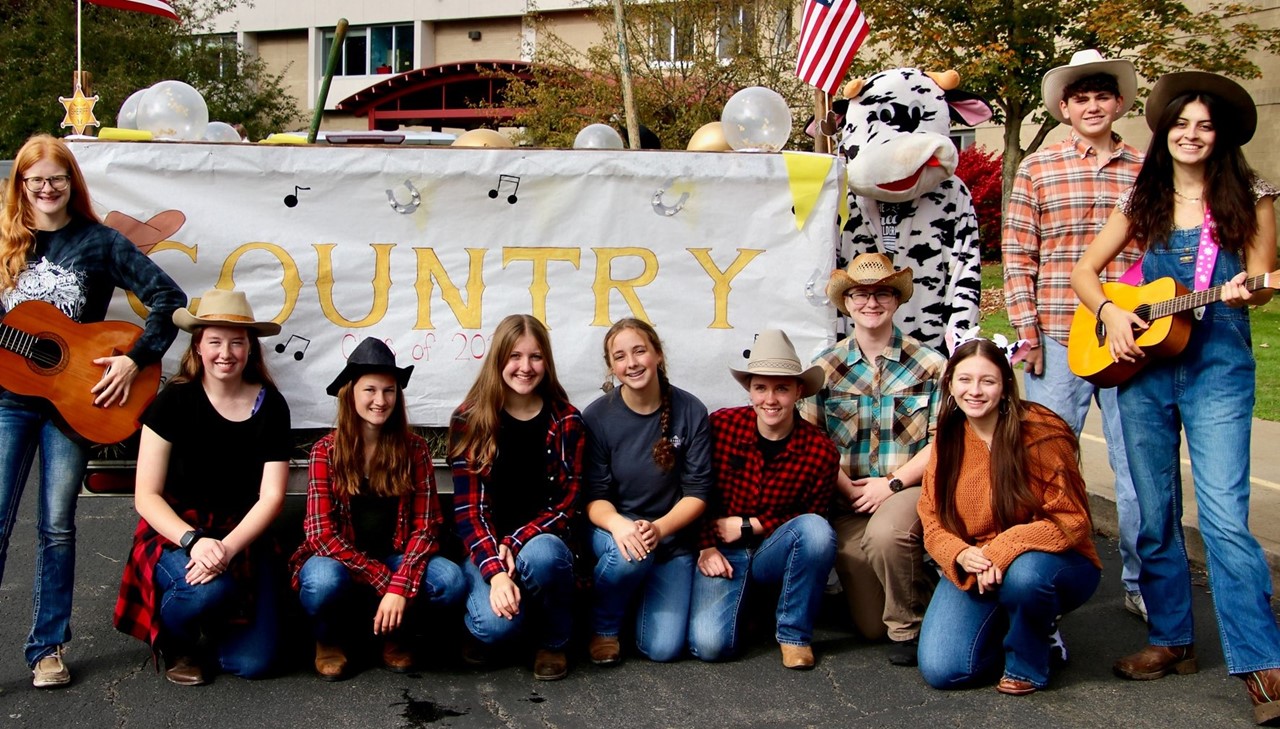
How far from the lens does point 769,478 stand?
4344mm

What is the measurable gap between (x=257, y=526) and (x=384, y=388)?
60 centimetres

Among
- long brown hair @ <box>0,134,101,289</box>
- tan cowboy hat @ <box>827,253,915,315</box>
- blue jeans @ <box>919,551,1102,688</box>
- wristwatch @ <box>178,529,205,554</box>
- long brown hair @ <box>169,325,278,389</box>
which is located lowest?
blue jeans @ <box>919,551,1102,688</box>

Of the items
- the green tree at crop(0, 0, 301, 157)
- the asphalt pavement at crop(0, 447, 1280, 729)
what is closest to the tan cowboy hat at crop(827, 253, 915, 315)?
the asphalt pavement at crop(0, 447, 1280, 729)

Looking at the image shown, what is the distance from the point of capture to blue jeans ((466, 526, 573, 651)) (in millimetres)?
3988

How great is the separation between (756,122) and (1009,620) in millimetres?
A: 2193

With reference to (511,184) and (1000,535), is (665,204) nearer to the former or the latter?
(511,184)

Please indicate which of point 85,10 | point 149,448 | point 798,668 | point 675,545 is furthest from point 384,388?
point 85,10

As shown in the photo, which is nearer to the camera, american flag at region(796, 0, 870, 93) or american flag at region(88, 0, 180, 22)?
american flag at region(796, 0, 870, 93)

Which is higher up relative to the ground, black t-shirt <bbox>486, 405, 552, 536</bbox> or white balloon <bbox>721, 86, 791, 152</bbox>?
white balloon <bbox>721, 86, 791, 152</bbox>

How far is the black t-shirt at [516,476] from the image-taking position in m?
4.20

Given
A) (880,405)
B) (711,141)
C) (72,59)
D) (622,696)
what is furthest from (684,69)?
(622,696)

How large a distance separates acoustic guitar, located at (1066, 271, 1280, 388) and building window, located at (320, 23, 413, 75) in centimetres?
3324

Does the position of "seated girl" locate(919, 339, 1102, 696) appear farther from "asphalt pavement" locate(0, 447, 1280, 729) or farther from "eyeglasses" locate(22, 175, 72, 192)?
"eyeglasses" locate(22, 175, 72, 192)

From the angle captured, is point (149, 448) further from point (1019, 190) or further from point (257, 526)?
point (1019, 190)
